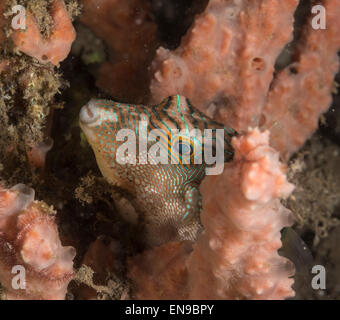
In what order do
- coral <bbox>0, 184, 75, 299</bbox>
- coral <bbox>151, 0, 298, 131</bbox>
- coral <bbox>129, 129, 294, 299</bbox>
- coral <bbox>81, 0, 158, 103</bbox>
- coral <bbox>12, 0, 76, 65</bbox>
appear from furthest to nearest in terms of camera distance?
coral <bbox>81, 0, 158, 103</bbox>
coral <bbox>151, 0, 298, 131</bbox>
coral <bbox>12, 0, 76, 65</bbox>
coral <bbox>0, 184, 75, 299</bbox>
coral <bbox>129, 129, 294, 299</bbox>

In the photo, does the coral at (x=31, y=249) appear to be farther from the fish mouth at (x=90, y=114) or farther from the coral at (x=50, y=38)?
the coral at (x=50, y=38)

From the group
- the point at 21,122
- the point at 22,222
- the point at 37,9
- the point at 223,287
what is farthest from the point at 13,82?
the point at 223,287

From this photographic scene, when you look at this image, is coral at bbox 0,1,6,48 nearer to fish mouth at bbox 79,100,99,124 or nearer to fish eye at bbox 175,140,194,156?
fish mouth at bbox 79,100,99,124

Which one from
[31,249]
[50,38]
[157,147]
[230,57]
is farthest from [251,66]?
[31,249]

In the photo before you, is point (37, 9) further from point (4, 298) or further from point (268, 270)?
point (268, 270)

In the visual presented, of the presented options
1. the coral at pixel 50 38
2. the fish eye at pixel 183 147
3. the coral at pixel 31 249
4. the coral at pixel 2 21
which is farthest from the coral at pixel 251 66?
the coral at pixel 31 249

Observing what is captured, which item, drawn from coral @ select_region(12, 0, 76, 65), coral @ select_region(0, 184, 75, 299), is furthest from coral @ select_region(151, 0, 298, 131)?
coral @ select_region(0, 184, 75, 299)

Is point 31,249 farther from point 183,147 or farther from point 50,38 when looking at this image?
point 50,38
